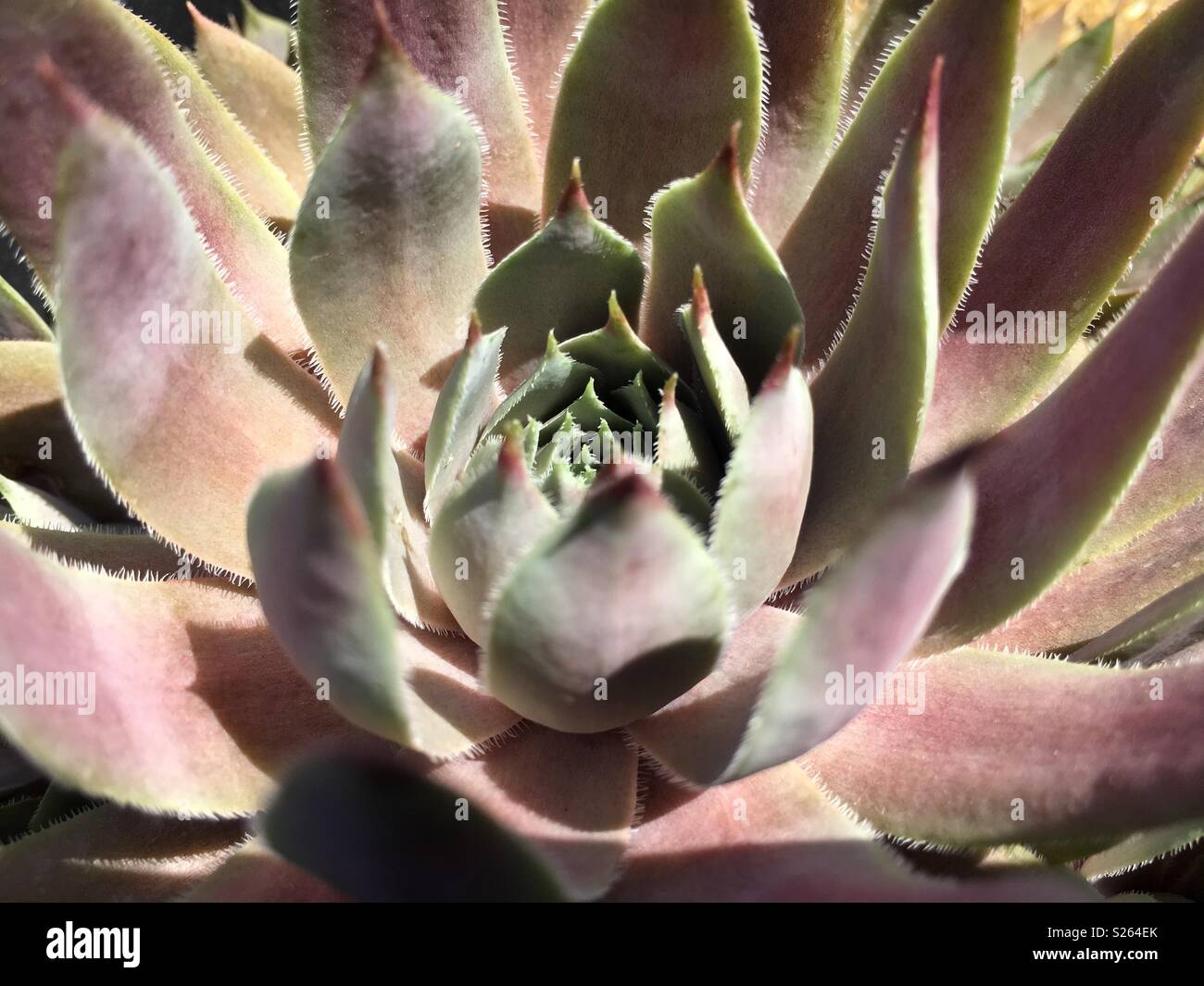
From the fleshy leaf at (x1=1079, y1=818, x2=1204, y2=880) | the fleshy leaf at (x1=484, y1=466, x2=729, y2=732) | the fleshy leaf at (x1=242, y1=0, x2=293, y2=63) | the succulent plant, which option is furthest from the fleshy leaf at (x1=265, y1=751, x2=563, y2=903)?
the fleshy leaf at (x1=242, y1=0, x2=293, y2=63)

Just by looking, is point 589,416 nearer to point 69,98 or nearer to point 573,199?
point 573,199

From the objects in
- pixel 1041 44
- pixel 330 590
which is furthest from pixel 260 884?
pixel 1041 44

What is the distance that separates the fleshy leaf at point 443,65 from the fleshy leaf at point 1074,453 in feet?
1.58

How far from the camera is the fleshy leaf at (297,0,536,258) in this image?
0.99 meters

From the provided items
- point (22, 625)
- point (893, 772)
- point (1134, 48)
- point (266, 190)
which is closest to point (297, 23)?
point (266, 190)

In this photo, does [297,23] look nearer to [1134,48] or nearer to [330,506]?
[330,506]

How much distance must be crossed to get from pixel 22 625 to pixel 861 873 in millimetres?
544

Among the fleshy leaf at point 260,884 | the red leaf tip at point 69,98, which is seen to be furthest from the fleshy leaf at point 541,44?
the fleshy leaf at point 260,884

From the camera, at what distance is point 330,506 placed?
1.90ft

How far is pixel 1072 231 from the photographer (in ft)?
2.96

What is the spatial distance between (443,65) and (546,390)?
1.09ft

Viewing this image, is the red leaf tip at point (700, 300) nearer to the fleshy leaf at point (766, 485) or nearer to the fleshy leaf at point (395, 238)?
the fleshy leaf at point (766, 485)

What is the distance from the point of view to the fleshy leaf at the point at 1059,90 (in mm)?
1258

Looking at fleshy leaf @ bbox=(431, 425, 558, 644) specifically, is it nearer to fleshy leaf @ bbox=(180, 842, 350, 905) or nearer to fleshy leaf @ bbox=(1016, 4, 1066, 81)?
fleshy leaf @ bbox=(180, 842, 350, 905)
